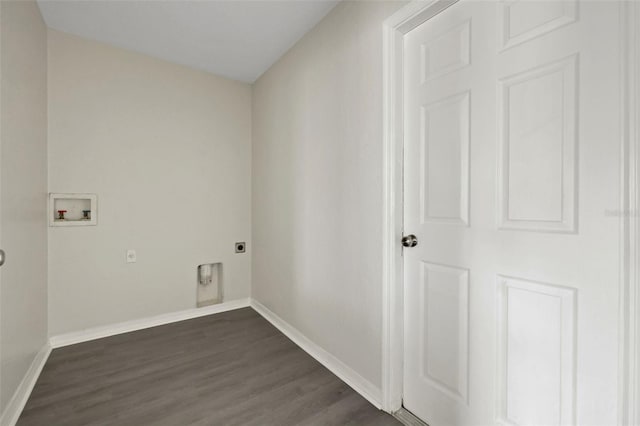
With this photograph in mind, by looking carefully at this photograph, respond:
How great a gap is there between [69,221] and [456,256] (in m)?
2.78

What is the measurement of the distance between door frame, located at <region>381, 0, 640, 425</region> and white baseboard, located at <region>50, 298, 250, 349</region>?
197 cm

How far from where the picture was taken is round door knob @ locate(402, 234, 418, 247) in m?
1.46

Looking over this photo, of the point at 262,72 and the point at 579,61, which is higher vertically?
the point at 262,72

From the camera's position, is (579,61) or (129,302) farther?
(129,302)

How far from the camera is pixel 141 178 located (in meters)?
2.54

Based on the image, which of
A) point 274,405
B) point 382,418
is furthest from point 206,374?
point 382,418

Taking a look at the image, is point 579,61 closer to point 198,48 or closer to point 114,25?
point 198,48

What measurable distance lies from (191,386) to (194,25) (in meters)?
2.49

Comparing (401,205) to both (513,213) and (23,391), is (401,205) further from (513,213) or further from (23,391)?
(23,391)

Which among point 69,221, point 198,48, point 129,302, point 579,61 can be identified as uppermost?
point 198,48

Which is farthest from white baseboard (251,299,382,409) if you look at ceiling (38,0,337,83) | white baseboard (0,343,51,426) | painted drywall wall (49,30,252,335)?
ceiling (38,0,337,83)

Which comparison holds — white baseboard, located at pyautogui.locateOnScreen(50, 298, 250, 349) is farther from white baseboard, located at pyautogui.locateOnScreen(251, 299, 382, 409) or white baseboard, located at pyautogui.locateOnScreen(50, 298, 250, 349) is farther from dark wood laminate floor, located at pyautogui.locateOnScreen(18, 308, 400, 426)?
white baseboard, located at pyautogui.locateOnScreen(251, 299, 382, 409)

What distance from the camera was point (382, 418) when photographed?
1.47m

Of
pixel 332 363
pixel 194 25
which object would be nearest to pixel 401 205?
pixel 332 363
